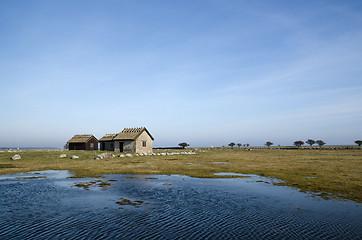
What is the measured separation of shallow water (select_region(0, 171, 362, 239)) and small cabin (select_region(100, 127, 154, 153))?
45111 millimetres

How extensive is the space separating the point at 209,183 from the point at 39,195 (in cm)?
1563

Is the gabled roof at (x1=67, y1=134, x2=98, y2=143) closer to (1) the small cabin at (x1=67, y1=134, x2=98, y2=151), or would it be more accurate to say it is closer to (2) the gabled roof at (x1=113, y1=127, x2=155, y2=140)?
(1) the small cabin at (x1=67, y1=134, x2=98, y2=151)

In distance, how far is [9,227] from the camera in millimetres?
12180

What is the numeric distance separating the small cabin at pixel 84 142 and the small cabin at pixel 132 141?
33.2ft

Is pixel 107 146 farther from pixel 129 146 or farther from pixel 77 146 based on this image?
pixel 77 146

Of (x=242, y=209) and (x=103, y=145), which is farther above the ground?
(x=103, y=145)

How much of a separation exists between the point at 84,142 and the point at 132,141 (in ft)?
71.9

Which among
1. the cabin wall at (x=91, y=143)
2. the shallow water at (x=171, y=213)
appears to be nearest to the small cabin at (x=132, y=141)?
the cabin wall at (x=91, y=143)

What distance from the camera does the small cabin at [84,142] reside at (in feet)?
265

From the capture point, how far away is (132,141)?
224 ft

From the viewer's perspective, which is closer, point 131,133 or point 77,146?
point 131,133

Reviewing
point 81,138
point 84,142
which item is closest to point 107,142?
point 84,142

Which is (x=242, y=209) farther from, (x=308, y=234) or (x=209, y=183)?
(x=209, y=183)

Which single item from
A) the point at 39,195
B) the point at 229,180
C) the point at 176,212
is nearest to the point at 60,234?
the point at 176,212
